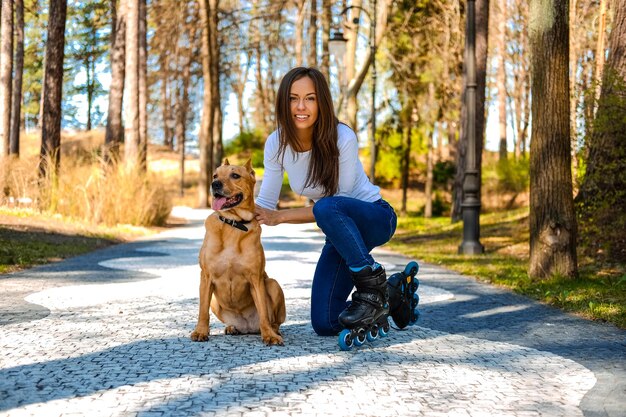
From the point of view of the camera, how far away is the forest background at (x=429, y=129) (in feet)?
34.5

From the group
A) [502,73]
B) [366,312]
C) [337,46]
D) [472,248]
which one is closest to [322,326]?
[366,312]

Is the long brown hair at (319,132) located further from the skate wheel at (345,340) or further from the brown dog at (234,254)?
the skate wheel at (345,340)

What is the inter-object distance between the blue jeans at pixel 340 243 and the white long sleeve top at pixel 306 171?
0.16 m

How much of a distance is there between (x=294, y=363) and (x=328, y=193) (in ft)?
4.40

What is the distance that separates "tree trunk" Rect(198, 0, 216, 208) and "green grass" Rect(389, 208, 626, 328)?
16.1 m

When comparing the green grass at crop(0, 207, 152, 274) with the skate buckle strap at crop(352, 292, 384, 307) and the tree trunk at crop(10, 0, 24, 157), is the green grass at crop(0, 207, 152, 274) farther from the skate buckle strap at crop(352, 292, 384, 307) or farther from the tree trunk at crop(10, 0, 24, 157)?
the tree trunk at crop(10, 0, 24, 157)

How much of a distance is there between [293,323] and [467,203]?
9.38 m

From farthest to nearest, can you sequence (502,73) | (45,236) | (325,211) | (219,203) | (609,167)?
(502,73) < (45,236) < (609,167) < (325,211) < (219,203)

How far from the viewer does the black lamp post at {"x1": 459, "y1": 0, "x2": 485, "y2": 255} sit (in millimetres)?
15750

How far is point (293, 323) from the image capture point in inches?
282

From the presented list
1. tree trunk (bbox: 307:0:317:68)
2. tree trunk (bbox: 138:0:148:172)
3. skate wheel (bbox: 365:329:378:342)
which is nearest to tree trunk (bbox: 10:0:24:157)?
tree trunk (bbox: 138:0:148:172)

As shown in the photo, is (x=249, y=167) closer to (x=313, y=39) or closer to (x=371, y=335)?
(x=371, y=335)

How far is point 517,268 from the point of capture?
A: 40.3 ft

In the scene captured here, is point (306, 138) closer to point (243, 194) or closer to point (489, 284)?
point (243, 194)
